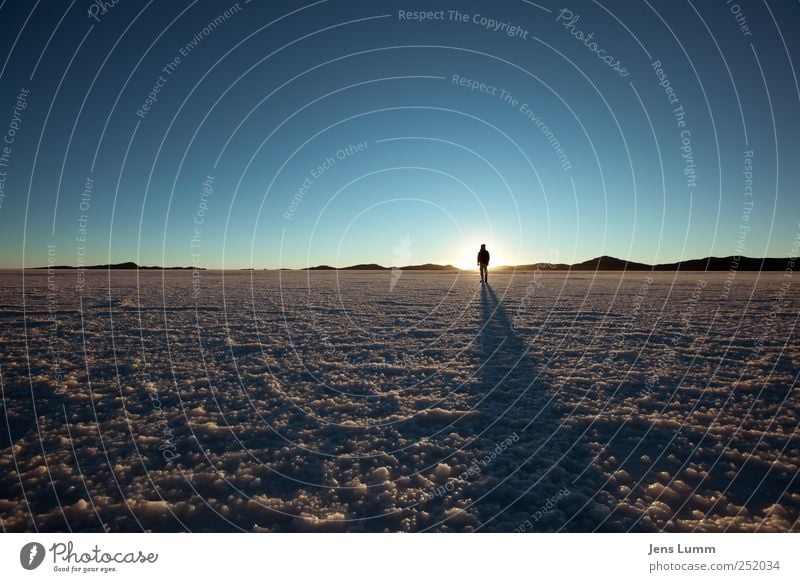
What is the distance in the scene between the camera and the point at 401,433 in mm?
4570

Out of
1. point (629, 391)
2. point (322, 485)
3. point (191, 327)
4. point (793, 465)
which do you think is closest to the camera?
point (322, 485)

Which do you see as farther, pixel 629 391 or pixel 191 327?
pixel 191 327

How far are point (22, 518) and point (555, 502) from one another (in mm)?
4427

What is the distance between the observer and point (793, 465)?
12.5ft
